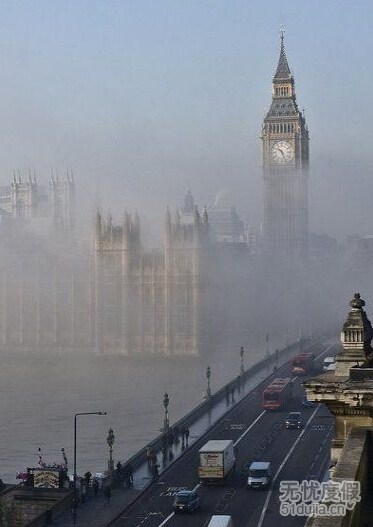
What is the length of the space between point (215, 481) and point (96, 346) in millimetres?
70998

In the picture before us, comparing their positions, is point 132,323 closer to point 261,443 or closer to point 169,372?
point 169,372

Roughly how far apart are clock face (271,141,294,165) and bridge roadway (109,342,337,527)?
9382 cm

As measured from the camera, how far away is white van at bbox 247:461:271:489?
36594 millimetres

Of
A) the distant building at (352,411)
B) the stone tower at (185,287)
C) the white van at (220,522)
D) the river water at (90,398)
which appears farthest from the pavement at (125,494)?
the stone tower at (185,287)

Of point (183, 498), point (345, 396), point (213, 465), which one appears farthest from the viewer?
point (213, 465)

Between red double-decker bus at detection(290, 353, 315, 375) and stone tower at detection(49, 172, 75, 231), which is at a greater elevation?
stone tower at detection(49, 172, 75, 231)

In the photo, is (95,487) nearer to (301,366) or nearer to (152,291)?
(301,366)

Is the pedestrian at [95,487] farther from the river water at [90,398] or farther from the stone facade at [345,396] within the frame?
the stone facade at [345,396]

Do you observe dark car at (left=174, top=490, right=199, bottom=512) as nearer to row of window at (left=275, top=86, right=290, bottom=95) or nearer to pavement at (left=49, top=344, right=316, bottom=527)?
pavement at (left=49, top=344, right=316, bottom=527)

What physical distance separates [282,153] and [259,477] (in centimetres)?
11856

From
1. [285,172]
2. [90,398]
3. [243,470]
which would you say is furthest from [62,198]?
[243,470]

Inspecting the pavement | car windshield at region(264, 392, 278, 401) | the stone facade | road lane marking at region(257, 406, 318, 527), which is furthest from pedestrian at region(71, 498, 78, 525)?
car windshield at region(264, 392, 278, 401)

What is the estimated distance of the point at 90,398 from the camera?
233 ft

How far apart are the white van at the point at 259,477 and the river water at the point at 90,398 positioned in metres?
9.95
